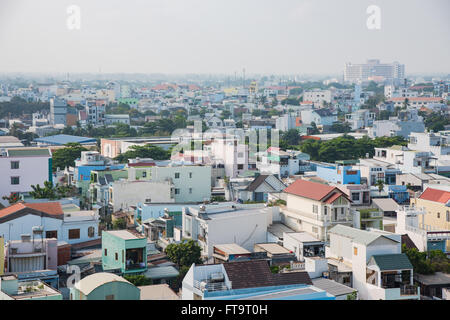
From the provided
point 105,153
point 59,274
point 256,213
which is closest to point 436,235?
point 256,213

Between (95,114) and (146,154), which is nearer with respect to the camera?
(146,154)

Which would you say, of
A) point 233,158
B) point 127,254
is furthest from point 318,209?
point 233,158

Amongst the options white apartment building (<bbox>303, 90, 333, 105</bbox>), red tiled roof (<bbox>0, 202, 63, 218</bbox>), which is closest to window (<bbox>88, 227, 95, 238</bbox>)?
red tiled roof (<bbox>0, 202, 63, 218</bbox>)

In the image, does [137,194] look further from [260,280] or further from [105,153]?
[105,153]

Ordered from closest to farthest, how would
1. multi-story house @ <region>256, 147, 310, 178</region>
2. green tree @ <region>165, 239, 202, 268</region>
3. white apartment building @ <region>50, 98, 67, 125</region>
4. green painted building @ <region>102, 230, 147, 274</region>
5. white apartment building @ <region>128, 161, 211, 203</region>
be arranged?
green painted building @ <region>102, 230, 147, 274</region>, green tree @ <region>165, 239, 202, 268</region>, white apartment building @ <region>128, 161, 211, 203</region>, multi-story house @ <region>256, 147, 310, 178</region>, white apartment building @ <region>50, 98, 67, 125</region>

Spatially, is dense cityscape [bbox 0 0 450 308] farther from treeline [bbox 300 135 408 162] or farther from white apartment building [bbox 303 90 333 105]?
white apartment building [bbox 303 90 333 105]

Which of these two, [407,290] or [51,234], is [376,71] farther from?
[407,290]
